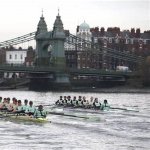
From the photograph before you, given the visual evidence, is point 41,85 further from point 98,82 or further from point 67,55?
point 67,55

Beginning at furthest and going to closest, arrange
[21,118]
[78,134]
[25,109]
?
[25,109], [21,118], [78,134]

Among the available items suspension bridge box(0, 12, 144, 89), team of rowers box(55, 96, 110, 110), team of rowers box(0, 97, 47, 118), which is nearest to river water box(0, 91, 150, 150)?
team of rowers box(0, 97, 47, 118)

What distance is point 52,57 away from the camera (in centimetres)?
11988

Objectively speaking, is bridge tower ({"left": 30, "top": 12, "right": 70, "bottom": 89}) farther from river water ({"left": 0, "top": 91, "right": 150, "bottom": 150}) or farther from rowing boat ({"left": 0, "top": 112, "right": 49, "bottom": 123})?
rowing boat ({"left": 0, "top": 112, "right": 49, "bottom": 123})

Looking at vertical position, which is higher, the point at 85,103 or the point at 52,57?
the point at 52,57

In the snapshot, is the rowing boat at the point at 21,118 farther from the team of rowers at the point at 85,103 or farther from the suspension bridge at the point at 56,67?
the suspension bridge at the point at 56,67

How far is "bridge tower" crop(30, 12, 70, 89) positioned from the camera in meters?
115

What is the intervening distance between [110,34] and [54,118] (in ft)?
388

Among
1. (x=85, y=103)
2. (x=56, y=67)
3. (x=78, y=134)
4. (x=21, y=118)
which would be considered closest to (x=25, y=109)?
(x=21, y=118)

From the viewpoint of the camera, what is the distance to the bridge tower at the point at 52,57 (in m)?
115

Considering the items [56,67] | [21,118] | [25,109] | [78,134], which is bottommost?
[78,134]

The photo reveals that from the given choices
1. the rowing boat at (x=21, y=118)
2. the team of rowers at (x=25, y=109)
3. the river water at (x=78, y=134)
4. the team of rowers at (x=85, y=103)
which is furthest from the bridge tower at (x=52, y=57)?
the rowing boat at (x=21, y=118)

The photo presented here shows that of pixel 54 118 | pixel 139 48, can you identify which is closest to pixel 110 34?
pixel 139 48

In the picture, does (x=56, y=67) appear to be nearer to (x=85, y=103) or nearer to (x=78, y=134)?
(x=85, y=103)
